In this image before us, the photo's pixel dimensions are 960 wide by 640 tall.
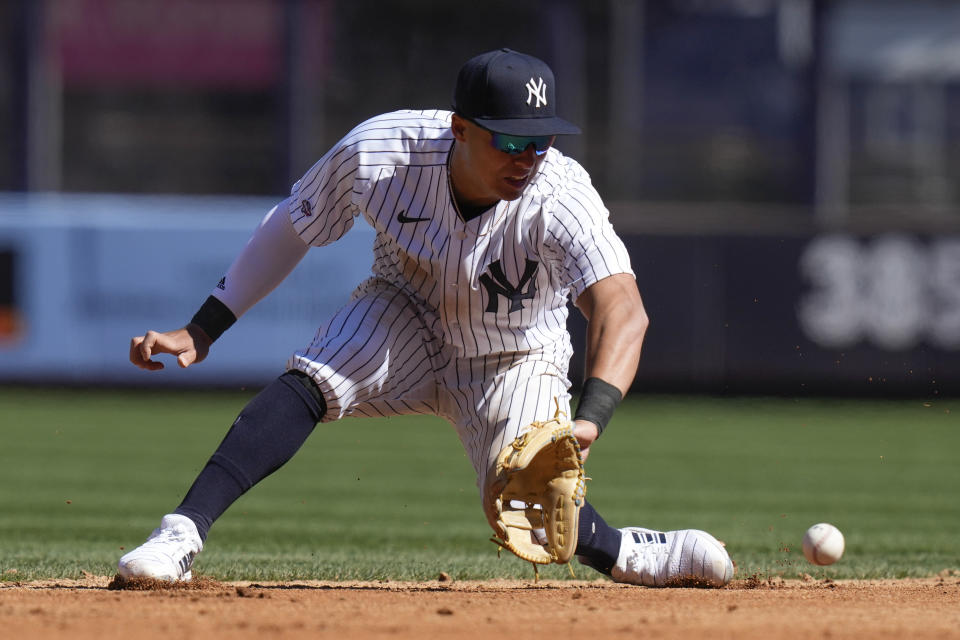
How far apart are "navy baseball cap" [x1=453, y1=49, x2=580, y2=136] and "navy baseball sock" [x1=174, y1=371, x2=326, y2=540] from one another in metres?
0.88

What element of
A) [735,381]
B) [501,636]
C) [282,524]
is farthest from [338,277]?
[501,636]

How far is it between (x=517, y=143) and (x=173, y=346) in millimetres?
1094

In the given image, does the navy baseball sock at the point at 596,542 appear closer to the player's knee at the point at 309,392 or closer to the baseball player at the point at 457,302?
the baseball player at the point at 457,302

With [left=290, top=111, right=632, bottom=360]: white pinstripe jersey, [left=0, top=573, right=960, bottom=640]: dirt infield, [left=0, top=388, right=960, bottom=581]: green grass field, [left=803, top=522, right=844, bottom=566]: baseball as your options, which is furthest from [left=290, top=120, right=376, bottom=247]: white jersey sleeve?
[left=803, top=522, right=844, bottom=566]: baseball

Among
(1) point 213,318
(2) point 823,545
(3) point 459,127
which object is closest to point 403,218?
(3) point 459,127

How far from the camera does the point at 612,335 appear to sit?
3.79m

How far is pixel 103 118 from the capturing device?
677 inches

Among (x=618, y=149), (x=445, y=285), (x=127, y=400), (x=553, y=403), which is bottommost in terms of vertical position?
(x=127, y=400)

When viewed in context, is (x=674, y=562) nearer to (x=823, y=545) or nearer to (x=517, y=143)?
(x=823, y=545)

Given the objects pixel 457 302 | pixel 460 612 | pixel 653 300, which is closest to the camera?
pixel 460 612

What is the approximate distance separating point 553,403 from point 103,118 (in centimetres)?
1407

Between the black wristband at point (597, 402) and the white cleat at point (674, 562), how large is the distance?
2.66 ft

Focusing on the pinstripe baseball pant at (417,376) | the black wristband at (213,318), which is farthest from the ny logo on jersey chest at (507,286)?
the black wristband at (213,318)

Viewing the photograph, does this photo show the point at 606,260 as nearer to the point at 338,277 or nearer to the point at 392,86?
the point at 338,277
